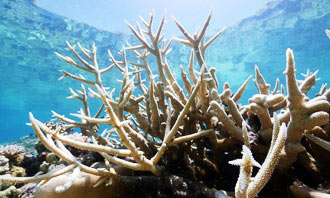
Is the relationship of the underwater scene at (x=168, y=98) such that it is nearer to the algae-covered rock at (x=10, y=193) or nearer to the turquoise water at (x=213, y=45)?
the algae-covered rock at (x=10, y=193)

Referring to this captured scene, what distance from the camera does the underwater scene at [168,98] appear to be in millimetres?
1318

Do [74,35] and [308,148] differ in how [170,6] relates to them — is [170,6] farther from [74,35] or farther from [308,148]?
[308,148]

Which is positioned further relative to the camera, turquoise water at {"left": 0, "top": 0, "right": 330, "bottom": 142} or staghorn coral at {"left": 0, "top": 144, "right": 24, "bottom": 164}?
turquoise water at {"left": 0, "top": 0, "right": 330, "bottom": 142}

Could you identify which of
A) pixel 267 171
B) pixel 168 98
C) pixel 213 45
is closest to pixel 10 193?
pixel 168 98

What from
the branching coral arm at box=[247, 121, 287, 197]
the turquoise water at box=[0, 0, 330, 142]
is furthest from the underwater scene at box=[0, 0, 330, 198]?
the turquoise water at box=[0, 0, 330, 142]

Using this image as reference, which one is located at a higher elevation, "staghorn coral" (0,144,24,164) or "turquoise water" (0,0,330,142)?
"turquoise water" (0,0,330,142)

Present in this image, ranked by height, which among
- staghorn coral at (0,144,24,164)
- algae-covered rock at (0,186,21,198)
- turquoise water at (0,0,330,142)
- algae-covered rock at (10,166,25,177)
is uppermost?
turquoise water at (0,0,330,142)

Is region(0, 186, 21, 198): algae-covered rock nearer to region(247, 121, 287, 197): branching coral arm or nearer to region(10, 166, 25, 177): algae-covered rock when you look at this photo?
region(10, 166, 25, 177): algae-covered rock

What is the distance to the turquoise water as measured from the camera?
15.8 meters

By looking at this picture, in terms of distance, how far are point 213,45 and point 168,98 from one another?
19673 millimetres

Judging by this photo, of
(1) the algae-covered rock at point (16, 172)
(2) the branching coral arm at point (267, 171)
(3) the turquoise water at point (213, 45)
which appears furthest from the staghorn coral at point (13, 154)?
(3) the turquoise water at point (213, 45)

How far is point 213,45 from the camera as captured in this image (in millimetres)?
20188

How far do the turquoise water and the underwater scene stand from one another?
0.12 meters

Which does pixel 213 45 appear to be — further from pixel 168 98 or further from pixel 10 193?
pixel 10 193
